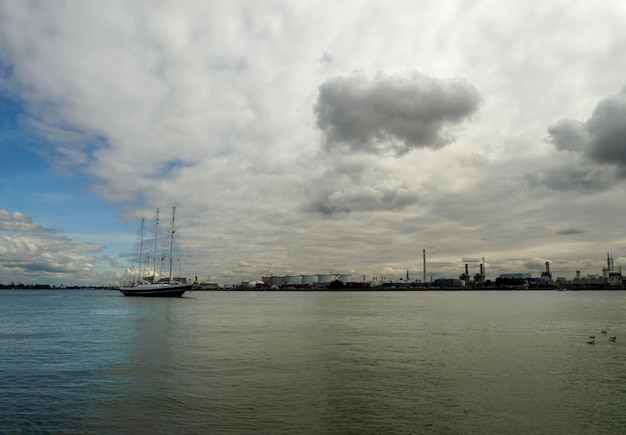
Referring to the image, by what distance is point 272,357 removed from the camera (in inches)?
1506

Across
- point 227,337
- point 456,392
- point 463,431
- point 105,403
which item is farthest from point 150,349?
point 463,431

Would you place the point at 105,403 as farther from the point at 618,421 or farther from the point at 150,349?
the point at 618,421

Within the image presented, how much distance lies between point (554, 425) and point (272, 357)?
75.7 feet

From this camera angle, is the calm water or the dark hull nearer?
the calm water

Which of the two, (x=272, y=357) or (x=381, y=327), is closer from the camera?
(x=272, y=357)

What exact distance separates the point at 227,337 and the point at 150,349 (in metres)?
11.4

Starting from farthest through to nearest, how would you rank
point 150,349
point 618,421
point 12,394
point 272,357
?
1. point 150,349
2. point 272,357
3. point 12,394
4. point 618,421

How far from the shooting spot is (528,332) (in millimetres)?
59000

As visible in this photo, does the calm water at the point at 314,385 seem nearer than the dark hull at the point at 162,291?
Yes

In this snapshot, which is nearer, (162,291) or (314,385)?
(314,385)

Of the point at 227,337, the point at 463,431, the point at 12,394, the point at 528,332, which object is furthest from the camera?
the point at 528,332

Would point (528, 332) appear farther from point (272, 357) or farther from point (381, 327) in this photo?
point (272, 357)

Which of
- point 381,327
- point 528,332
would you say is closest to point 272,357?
point 381,327

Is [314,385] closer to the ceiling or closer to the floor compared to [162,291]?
closer to the floor
